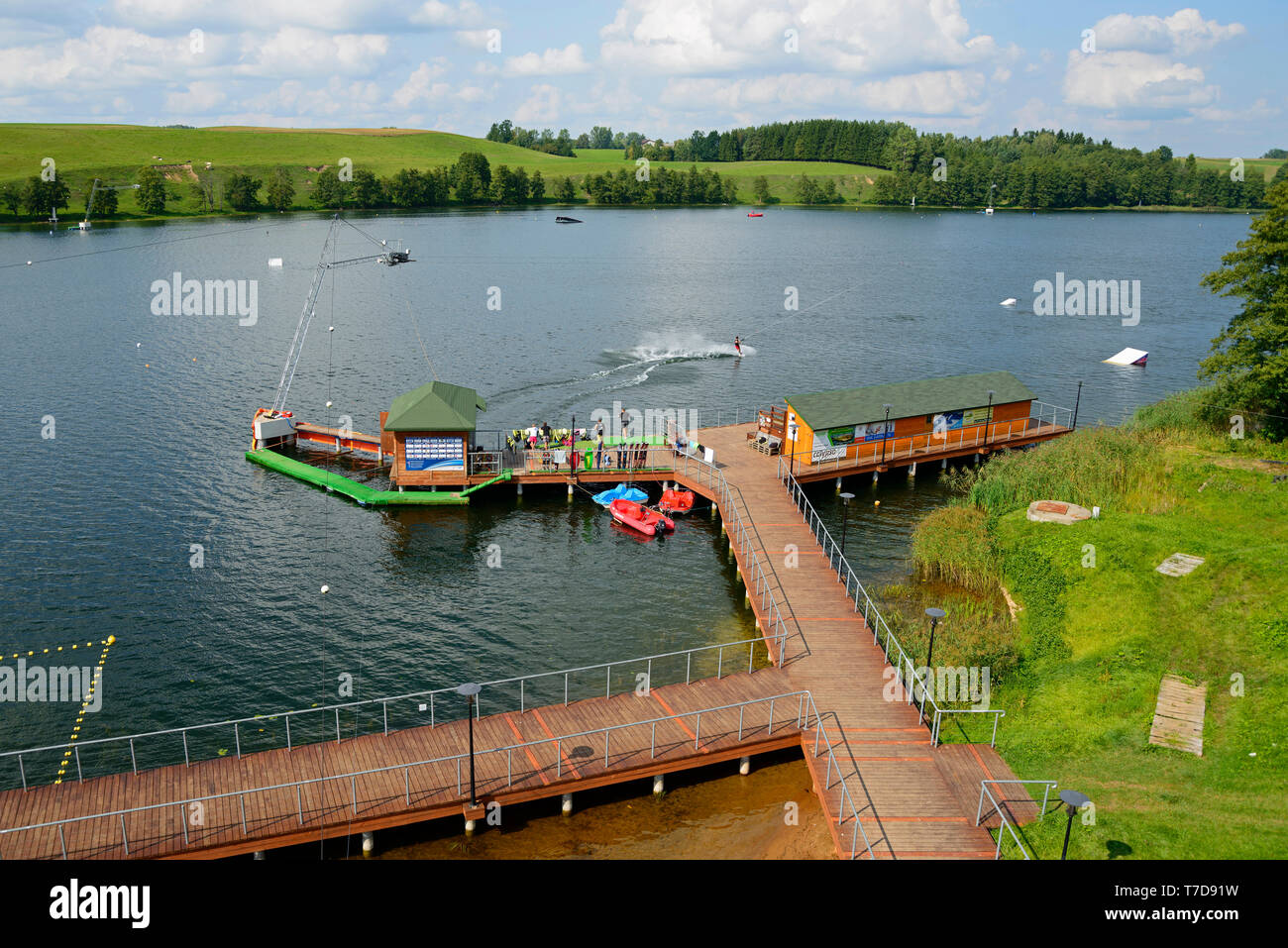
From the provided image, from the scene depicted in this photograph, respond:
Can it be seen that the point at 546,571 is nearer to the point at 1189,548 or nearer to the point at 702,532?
the point at 702,532

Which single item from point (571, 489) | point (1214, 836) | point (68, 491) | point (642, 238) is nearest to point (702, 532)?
point (571, 489)

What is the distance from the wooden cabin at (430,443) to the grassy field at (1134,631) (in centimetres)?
2765

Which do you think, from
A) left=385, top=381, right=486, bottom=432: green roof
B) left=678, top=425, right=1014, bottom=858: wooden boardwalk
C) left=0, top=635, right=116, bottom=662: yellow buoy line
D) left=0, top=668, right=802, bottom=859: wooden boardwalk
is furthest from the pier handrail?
left=385, top=381, right=486, bottom=432: green roof

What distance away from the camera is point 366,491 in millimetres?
56719

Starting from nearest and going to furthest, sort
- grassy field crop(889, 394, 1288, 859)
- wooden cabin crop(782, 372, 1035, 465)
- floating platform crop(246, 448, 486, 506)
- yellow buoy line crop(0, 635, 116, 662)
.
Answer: grassy field crop(889, 394, 1288, 859) → yellow buoy line crop(0, 635, 116, 662) → floating platform crop(246, 448, 486, 506) → wooden cabin crop(782, 372, 1035, 465)

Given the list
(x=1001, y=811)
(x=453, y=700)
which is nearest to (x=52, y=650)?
(x=453, y=700)

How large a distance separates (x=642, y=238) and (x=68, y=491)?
145 m

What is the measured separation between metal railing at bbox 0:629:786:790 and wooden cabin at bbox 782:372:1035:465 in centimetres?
2067

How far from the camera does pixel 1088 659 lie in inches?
1361

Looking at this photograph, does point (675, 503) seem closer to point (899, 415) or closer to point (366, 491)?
point (899, 415)

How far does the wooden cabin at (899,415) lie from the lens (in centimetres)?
5853

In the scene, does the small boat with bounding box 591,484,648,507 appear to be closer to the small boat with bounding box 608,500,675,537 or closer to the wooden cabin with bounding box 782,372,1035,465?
the small boat with bounding box 608,500,675,537

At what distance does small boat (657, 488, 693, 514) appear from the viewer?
55281 millimetres

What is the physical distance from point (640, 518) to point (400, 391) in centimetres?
3460
